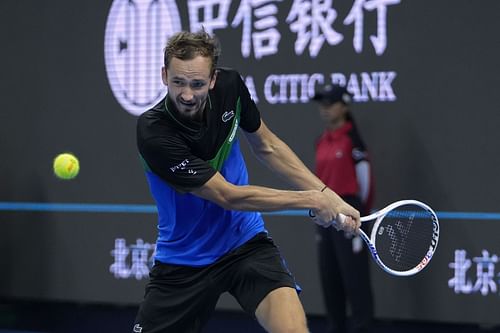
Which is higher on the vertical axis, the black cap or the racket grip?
the black cap

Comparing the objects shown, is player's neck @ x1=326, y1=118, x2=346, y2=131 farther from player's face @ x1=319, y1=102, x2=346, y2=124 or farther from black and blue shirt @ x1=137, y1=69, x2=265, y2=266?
black and blue shirt @ x1=137, y1=69, x2=265, y2=266

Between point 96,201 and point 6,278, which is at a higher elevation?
point 96,201

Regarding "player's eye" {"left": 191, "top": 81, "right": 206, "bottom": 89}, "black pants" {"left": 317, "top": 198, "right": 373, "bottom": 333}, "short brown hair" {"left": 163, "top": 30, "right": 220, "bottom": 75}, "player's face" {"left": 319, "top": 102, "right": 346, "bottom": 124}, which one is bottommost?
"black pants" {"left": 317, "top": 198, "right": 373, "bottom": 333}

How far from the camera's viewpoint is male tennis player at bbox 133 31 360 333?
3.57m

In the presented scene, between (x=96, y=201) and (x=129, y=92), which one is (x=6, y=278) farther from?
(x=129, y=92)

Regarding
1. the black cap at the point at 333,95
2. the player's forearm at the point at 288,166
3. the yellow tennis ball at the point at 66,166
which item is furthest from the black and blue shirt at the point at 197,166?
the black cap at the point at 333,95

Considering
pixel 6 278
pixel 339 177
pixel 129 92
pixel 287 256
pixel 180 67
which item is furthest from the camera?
pixel 6 278

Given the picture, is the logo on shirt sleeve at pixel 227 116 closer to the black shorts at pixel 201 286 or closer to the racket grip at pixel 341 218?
the black shorts at pixel 201 286

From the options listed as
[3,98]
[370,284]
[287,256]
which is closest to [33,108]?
[3,98]

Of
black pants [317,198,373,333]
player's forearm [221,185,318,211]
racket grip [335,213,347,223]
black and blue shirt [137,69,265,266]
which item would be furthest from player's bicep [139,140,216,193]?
black pants [317,198,373,333]

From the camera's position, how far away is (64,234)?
7.44 m

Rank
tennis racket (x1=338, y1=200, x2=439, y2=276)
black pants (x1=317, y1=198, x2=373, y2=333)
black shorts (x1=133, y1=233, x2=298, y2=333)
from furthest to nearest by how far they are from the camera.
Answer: black pants (x1=317, y1=198, x2=373, y2=333), tennis racket (x1=338, y1=200, x2=439, y2=276), black shorts (x1=133, y1=233, x2=298, y2=333)

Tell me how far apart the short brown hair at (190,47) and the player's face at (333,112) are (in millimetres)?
2554

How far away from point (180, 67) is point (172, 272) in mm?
934
